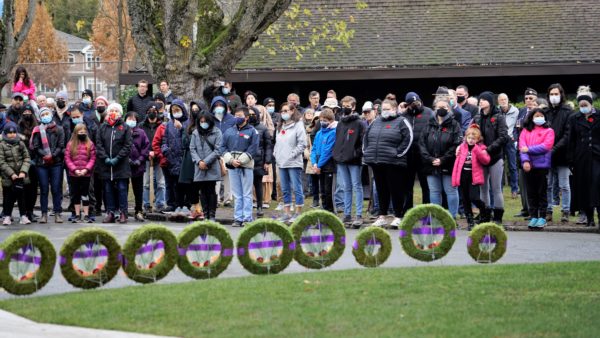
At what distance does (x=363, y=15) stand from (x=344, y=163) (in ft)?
47.1

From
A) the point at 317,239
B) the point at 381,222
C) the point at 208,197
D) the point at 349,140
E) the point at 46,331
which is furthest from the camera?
the point at 208,197

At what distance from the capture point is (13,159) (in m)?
17.5

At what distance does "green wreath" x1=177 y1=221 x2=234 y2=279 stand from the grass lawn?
37 cm

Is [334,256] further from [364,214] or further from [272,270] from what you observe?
[364,214]

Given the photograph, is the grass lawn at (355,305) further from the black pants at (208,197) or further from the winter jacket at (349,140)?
the black pants at (208,197)

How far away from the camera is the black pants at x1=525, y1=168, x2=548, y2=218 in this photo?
1659cm

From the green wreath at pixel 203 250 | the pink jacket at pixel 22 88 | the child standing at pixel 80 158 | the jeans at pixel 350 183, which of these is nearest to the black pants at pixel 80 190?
the child standing at pixel 80 158

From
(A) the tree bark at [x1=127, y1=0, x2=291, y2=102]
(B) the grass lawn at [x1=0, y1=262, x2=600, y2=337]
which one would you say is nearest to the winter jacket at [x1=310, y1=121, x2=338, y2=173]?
(A) the tree bark at [x1=127, y1=0, x2=291, y2=102]

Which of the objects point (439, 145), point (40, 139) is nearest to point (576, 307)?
point (439, 145)

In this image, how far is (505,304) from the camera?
9.78 metres

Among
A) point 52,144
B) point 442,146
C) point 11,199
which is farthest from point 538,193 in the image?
point 11,199

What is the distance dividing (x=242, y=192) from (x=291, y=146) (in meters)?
1.24

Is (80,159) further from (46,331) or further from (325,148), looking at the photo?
(46,331)

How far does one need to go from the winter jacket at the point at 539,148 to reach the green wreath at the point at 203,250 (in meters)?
6.70
